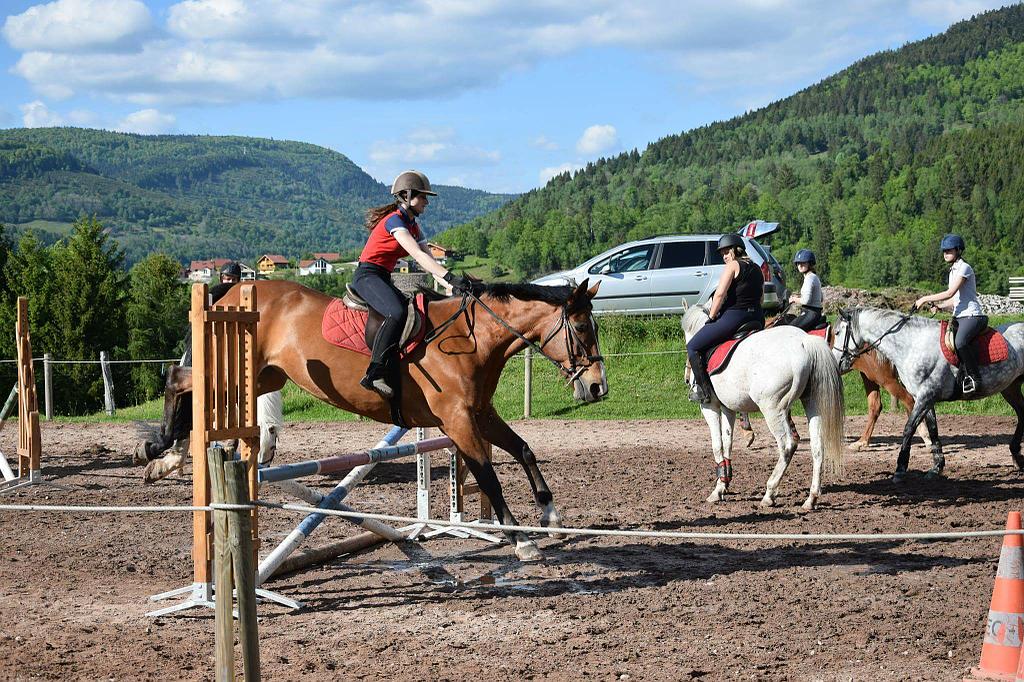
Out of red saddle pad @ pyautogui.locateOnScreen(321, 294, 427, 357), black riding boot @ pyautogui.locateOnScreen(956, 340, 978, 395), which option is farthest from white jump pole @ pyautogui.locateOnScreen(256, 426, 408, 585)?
black riding boot @ pyautogui.locateOnScreen(956, 340, 978, 395)

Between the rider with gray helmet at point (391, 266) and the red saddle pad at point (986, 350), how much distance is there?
241 inches

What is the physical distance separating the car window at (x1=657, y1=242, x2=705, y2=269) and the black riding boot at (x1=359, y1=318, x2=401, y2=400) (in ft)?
52.5

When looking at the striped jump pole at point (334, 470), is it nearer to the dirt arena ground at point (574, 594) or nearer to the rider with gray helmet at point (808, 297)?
the dirt arena ground at point (574, 594)

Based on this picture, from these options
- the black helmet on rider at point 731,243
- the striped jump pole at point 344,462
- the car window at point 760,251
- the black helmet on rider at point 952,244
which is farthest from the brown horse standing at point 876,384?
the striped jump pole at point 344,462

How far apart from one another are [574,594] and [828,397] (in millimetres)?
4069

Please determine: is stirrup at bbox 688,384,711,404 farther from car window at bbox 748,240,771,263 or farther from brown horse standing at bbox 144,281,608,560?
car window at bbox 748,240,771,263

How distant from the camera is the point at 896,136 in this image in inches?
6329

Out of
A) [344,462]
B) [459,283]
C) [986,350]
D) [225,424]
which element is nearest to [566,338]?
[459,283]

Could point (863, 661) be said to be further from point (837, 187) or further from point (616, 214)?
point (837, 187)

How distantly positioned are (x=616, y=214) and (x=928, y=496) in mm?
104615

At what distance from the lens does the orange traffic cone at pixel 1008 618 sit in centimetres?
470

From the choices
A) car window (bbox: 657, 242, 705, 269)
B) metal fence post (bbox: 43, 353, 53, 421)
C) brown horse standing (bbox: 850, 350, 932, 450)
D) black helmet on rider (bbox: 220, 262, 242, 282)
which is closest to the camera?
black helmet on rider (bbox: 220, 262, 242, 282)

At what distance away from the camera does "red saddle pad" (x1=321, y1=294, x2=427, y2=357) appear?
7457 mm

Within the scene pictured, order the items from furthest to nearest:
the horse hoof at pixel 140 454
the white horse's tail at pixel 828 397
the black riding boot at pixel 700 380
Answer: the black riding boot at pixel 700 380 → the white horse's tail at pixel 828 397 → the horse hoof at pixel 140 454
